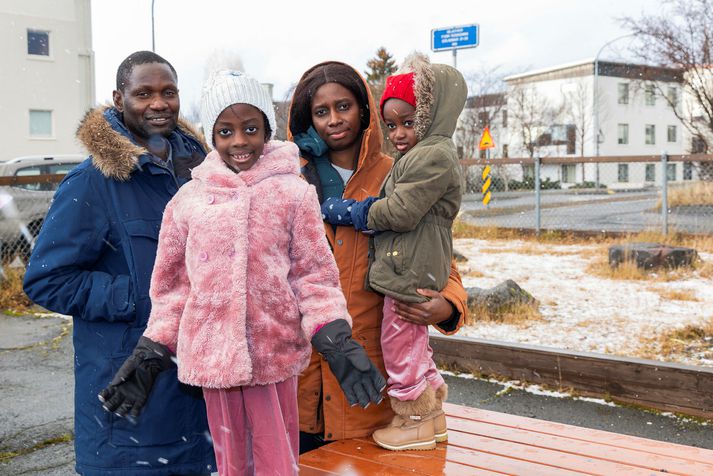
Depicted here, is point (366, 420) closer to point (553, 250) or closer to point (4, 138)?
point (553, 250)

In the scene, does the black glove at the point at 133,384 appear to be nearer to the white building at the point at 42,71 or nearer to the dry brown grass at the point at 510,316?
the dry brown grass at the point at 510,316

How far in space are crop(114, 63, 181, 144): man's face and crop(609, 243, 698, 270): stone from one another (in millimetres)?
7955

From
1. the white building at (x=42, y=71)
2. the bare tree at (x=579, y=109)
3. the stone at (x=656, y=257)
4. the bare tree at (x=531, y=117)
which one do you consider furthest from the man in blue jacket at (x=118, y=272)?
the bare tree at (x=579, y=109)

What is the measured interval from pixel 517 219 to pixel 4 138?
22296 mm

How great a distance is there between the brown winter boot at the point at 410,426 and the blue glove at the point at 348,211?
709mm

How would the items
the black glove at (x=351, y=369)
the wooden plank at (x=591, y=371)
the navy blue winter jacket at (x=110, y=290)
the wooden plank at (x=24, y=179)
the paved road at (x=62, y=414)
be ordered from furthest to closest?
the wooden plank at (x=24, y=179) → the wooden plank at (x=591, y=371) → the paved road at (x=62, y=414) → the navy blue winter jacket at (x=110, y=290) → the black glove at (x=351, y=369)

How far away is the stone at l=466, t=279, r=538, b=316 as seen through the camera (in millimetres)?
7162

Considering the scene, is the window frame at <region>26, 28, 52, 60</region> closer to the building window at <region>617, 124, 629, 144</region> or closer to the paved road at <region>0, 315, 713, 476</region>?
the paved road at <region>0, 315, 713, 476</region>

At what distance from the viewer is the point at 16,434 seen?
4.77 metres

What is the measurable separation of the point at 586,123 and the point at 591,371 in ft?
168

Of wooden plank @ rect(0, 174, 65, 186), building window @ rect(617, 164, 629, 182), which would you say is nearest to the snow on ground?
wooden plank @ rect(0, 174, 65, 186)

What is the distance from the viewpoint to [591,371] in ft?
16.5

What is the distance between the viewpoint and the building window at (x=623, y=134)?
56.8m

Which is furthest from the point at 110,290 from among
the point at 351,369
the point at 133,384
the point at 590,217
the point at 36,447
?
the point at 590,217
